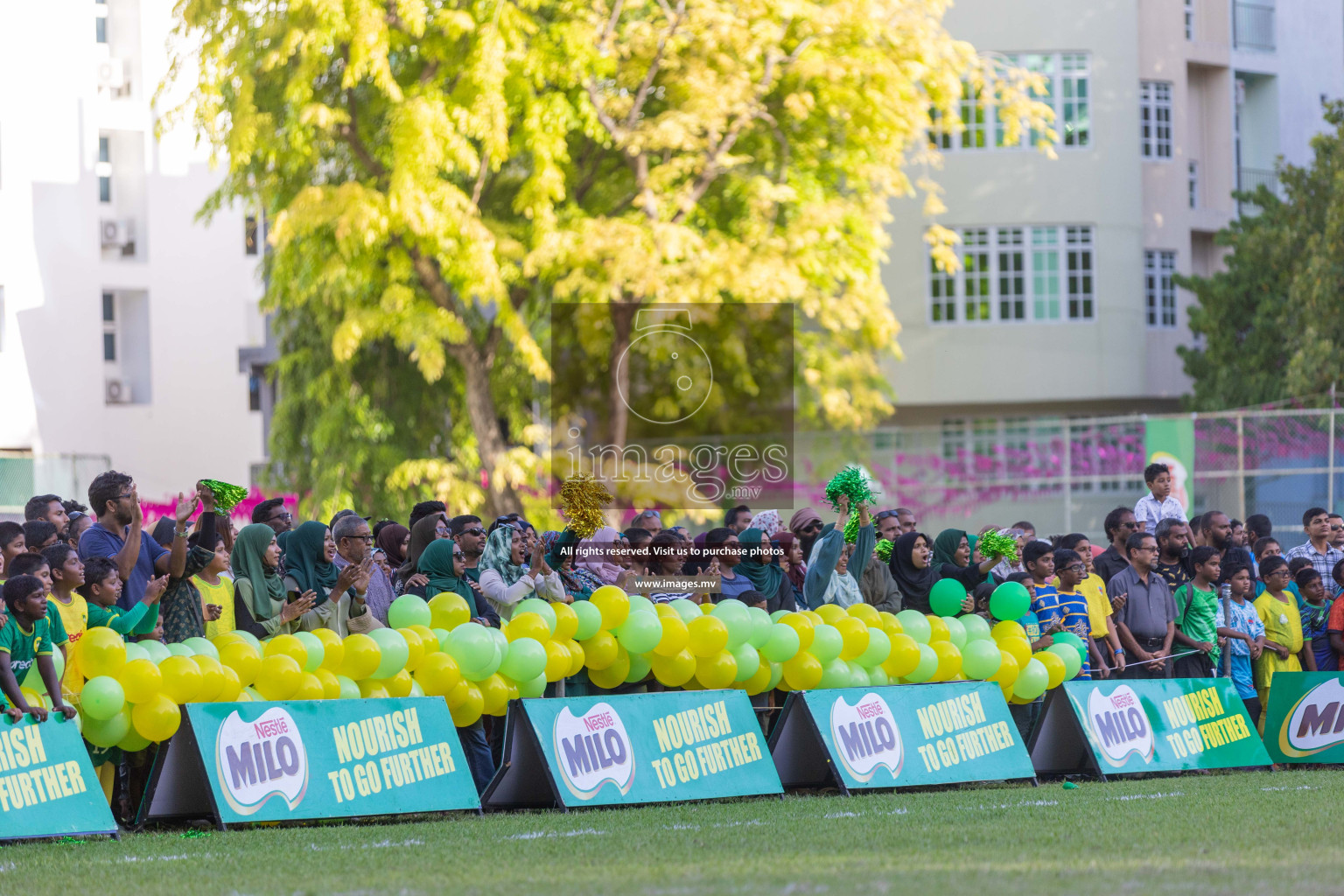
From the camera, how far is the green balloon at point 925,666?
10.7 m

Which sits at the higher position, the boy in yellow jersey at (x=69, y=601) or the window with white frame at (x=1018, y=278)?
the window with white frame at (x=1018, y=278)

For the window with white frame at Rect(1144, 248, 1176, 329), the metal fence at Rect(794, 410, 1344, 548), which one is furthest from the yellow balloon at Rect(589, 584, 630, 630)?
the window with white frame at Rect(1144, 248, 1176, 329)

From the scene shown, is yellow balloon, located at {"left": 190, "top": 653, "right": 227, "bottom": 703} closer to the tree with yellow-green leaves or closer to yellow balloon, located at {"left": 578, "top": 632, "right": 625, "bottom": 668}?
yellow balloon, located at {"left": 578, "top": 632, "right": 625, "bottom": 668}

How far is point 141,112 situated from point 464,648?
27799 mm

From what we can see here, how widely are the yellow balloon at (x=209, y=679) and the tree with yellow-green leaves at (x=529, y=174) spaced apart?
14036 millimetres

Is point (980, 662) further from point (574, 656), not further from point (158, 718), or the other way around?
point (158, 718)

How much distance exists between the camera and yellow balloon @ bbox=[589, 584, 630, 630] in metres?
10.0

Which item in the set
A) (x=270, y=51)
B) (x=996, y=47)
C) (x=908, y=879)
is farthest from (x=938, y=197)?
(x=908, y=879)

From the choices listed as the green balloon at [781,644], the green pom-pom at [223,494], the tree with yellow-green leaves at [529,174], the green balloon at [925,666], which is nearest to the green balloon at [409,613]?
the green pom-pom at [223,494]

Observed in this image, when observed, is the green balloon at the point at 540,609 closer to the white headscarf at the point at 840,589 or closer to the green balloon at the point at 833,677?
the green balloon at the point at 833,677

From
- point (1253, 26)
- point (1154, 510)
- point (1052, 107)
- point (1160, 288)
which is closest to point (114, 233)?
point (1052, 107)

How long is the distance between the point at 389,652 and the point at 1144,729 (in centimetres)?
498

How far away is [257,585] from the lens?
32.0 feet

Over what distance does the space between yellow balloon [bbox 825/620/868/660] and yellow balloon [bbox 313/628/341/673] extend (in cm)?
304
